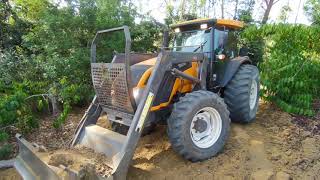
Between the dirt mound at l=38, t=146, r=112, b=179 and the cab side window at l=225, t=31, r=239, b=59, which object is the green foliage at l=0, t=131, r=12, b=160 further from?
the cab side window at l=225, t=31, r=239, b=59

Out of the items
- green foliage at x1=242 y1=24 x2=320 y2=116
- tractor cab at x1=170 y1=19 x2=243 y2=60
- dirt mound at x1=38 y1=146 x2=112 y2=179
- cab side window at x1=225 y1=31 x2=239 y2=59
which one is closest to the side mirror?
tractor cab at x1=170 y1=19 x2=243 y2=60

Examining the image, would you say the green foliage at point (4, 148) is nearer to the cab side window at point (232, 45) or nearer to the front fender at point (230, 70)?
the front fender at point (230, 70)

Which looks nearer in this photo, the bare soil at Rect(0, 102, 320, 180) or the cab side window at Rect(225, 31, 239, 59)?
the bare soil at Rect(0, 102, 320, 180)

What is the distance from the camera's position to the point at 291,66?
5.97 m

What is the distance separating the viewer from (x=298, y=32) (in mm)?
6117

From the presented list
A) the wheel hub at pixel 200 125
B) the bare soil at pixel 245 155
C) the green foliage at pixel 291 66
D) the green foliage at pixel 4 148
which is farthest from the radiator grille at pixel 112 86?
the green foliage at pixel 291 66

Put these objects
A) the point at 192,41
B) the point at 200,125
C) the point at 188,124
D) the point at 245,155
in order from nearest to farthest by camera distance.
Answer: the point at 188,124, the point at 200,125, the point at 245,155, the point at 192,41

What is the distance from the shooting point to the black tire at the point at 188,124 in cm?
378

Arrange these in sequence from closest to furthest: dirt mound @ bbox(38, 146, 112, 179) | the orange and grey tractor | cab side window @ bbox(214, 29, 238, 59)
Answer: dirt mound @ bbox(38, 146, 112, 179), the orange and grey tractor, cab side window @ bbox(214, 29, 238, 59)

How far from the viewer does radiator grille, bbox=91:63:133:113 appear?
3.72 meters

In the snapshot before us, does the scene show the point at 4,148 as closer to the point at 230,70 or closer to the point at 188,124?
the point at 188,124

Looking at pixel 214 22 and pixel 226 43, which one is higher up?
pixel 214 22

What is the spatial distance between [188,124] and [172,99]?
71 centimetres

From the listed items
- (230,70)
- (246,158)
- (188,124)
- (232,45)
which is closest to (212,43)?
(230,70)
